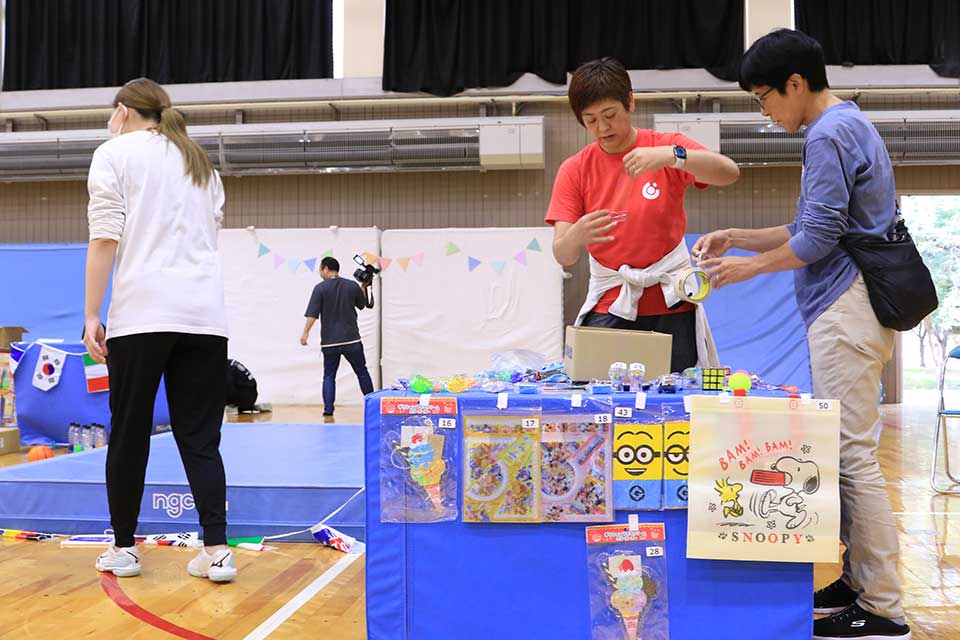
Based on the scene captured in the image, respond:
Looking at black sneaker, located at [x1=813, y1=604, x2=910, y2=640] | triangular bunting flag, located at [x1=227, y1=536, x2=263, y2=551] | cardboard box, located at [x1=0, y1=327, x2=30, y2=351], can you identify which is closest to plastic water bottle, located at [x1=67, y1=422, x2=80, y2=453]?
cardboard box, located at [x1=0, y1=327, x2=30, y2=351]

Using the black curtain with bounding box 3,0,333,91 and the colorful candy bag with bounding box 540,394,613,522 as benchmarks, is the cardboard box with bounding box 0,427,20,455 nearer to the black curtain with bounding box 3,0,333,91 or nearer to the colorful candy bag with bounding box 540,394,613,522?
the colorful candy bag with bounding box 540,394,613,522

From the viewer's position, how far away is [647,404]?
1.53 m

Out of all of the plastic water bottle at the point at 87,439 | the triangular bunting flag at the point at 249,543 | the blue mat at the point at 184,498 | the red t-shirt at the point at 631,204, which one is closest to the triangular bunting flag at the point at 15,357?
the plastic water bottle at the point at 87,439

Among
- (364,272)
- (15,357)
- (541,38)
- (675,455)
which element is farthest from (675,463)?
(541,38)

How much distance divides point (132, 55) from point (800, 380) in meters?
7.11

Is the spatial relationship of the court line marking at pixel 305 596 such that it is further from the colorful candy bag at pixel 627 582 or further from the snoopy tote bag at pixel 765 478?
the snoopy tote bag at pixel 765 478

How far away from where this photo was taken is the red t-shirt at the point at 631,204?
74.1 inches

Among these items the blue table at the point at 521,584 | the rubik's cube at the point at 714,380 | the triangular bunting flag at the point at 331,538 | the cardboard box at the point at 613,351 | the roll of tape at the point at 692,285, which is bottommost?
the triangular bunting flag at the point at 331,538

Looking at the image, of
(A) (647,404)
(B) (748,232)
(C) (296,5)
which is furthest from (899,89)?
(A) (647,404)

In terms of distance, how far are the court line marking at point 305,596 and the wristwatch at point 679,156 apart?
1.37 metres

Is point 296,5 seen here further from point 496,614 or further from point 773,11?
point 496,614

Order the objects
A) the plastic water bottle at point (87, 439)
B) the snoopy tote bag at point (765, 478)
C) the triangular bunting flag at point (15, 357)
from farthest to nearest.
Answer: the triangular bunting flag at point (15, 357) → the plastic water bottle at point (87, 439) → the snoopy tote bag at point (765, 478)

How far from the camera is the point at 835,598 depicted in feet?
5.79

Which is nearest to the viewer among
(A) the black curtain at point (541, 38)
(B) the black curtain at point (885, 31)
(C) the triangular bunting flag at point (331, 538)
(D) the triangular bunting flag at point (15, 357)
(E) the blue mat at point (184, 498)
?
(C) the triangular bunting flag at point (331, 538)
